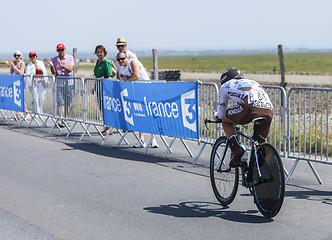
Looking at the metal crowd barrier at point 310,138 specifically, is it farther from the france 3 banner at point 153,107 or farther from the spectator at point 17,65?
the spectator at point 17,65

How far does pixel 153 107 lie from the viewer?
40.7 ft

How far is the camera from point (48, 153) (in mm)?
12828

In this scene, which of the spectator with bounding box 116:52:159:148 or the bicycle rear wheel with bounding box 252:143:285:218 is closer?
the bicycle rear wheel with bounding box 252:143:285:218

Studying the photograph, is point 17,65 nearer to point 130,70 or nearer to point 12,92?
point 12,92

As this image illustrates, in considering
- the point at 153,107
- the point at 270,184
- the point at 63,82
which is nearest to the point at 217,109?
the point at 153,107

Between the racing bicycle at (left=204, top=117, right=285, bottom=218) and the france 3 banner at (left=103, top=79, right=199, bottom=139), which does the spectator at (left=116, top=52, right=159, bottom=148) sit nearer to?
the france 3 banner at (left=103, top=79, right=199, bottom=139)

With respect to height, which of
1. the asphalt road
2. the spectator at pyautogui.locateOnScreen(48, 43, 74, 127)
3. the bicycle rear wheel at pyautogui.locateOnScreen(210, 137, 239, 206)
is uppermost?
the spectator at pyautogui.locateOnScreen(48, 43, 74, 127)

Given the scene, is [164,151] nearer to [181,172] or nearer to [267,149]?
[181,172]

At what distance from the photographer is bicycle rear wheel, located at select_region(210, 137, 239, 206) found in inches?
317

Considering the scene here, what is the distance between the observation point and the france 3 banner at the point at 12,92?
17917mm

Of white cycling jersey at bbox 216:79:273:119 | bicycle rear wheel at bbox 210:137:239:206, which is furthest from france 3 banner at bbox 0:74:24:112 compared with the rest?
white cycling jersey at bbox 216:79:273:119

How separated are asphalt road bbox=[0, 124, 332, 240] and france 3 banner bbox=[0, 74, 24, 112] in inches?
222

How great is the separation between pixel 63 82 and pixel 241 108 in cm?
919

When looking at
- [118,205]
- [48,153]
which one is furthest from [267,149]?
[48,153]
